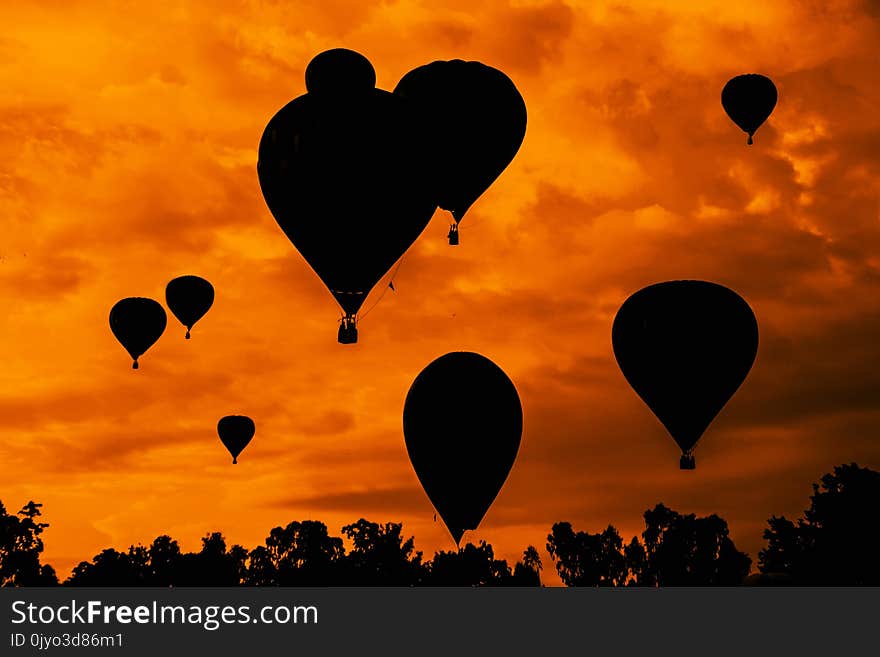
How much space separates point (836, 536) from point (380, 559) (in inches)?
1366

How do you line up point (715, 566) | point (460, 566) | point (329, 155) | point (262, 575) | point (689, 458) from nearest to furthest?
point (329, 155), point (689, 458), point (715, 566), point (460, 566), point (262, 575)

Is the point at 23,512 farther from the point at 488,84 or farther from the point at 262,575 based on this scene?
the point at 488,84

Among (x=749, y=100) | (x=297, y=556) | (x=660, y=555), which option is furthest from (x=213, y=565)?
(x=749, y=100)

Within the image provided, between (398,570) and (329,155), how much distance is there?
7684 cm

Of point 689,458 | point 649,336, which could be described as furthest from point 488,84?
point 689,458

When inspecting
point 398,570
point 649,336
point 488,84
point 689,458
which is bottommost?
point 689,458

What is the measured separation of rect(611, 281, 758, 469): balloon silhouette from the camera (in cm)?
3631

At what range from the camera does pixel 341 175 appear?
30484mm

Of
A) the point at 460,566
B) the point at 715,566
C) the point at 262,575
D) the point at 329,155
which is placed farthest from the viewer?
the point at 262,575

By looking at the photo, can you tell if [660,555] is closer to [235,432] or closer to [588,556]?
[588,556]

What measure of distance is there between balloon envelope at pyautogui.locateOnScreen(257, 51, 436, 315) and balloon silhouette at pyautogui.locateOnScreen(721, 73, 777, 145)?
15.3 metres

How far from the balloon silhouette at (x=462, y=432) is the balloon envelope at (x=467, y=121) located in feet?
14.7

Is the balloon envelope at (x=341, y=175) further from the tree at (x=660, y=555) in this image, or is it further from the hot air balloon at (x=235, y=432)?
the tree at (x=660, y=555)

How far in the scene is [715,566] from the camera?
94.4 m
